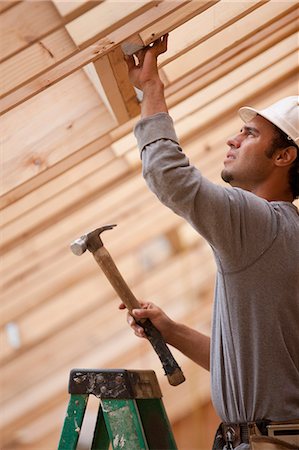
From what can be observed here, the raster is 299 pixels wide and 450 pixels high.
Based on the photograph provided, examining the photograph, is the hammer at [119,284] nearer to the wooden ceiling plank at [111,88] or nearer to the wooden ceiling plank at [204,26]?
the wooden ceiling plank at [111,88]

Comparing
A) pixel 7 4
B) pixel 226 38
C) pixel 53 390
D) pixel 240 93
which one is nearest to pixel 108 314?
pixel 53 390

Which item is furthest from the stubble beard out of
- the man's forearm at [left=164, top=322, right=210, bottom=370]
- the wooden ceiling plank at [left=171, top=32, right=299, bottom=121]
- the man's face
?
the wooden ceiling plank at [left=171, top=32, right=299, bottom=121]

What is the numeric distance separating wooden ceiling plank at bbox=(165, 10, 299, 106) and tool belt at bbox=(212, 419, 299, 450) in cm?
160

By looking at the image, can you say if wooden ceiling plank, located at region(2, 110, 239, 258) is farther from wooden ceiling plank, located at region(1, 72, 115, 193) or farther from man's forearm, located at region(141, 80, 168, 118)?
man's forearm, located at region(141, 80, 168, 118)

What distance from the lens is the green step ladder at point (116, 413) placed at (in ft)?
10.3

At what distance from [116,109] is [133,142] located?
0.87 meters

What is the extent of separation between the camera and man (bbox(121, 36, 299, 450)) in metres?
2.97

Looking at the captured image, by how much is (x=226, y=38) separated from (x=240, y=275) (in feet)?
4.17

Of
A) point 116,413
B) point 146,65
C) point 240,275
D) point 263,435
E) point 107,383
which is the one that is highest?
point 146,65

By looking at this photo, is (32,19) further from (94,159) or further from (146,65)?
(94,159)

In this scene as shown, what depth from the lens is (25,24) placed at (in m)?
2.73

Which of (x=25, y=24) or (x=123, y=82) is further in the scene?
(x=123, y=82)

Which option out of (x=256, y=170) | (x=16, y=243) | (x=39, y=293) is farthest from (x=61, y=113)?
(x=39, y=293)

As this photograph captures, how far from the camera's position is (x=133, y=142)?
4746 millimetres
